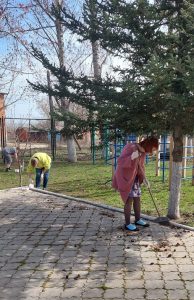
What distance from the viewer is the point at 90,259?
4820mm

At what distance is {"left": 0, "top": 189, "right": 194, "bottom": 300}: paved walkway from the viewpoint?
3.92 m

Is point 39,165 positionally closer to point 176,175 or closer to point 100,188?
point 100,188

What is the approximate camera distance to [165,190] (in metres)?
10.7

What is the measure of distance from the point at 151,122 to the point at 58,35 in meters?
15.1

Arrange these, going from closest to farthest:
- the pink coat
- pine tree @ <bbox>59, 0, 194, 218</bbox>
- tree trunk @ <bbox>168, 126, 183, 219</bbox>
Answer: pine tree @ <bbox>59, 0, 194, 218</bbox> → the pink coat → tree trunk @ <bbox>168, 126, 183, 219</bbox>

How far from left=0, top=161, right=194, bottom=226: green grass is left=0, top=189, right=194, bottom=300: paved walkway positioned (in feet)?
4.68

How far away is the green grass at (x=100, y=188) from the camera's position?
822 cm

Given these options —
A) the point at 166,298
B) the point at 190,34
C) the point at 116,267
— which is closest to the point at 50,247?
the point at 116,267

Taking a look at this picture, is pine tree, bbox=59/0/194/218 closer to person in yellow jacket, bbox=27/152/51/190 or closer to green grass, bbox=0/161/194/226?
green grass, bbox=0/161/194/226

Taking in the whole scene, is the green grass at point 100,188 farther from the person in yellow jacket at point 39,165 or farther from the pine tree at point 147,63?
the pine tree at point 147,63

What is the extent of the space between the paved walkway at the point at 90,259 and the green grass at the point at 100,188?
1.43 metres

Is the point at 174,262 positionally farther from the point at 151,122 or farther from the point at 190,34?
the point at 190,34

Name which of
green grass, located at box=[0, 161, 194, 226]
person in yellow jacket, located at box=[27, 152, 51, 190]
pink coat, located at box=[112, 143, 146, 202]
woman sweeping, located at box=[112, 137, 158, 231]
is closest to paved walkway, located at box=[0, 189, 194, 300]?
woman sweeping, located at box=[112, 137, 158, 231]

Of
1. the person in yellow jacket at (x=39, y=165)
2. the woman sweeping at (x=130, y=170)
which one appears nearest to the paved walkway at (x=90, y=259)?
the woman sweeping at (x=130, y=170)
